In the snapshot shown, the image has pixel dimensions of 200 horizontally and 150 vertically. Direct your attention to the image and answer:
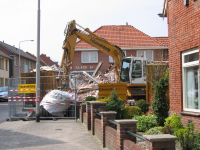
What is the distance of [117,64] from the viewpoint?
19266 millimetres

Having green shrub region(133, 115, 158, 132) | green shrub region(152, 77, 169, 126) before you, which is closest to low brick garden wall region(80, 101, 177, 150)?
green shrub region(133, 115, 158, 132)

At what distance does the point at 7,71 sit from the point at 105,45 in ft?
99.1

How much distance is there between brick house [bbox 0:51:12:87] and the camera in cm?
4166

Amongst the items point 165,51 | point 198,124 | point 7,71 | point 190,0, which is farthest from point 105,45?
point 7,71

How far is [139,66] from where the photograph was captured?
18.7m

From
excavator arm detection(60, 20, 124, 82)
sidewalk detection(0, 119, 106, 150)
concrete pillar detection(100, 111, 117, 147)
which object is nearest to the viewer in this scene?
concrete pillar detection(100, 111, 117, 147)

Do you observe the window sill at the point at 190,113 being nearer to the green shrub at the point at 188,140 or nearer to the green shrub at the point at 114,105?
the green shrub at the point at 188,140

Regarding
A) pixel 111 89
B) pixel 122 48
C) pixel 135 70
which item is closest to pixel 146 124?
pixel 111 89

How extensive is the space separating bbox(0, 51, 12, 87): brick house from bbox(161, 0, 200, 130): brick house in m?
36.3

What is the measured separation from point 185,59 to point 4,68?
39.2m

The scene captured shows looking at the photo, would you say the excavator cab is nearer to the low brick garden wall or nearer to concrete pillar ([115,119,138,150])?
the low brick garden wall

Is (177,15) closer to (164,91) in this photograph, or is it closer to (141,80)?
(164,91)

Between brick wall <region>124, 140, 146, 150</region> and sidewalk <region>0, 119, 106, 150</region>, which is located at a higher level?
brick wall <region>124, 140, 146, 150</region>

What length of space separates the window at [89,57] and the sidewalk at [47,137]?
79.4 ft
